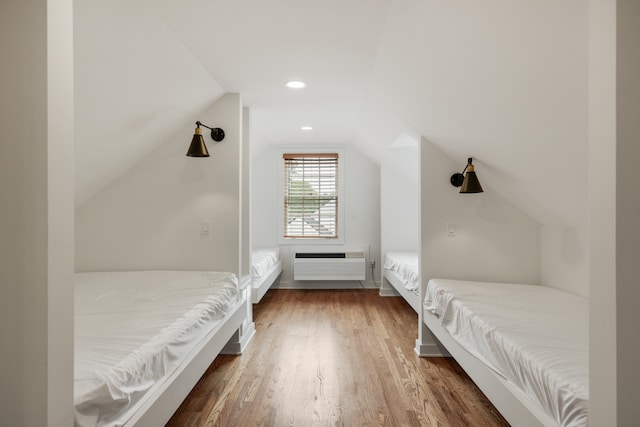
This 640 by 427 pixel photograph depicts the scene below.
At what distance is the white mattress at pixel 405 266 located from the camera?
3.93 m

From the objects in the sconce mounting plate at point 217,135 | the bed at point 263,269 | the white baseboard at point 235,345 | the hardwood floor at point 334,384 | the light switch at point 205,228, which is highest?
the sconce mounting plate at point 217,135

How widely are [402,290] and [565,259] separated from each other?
179cm

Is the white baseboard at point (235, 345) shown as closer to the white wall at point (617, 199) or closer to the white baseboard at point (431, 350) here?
the white baseboard at point (431, 350)

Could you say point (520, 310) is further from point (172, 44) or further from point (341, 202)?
point (341, 202)

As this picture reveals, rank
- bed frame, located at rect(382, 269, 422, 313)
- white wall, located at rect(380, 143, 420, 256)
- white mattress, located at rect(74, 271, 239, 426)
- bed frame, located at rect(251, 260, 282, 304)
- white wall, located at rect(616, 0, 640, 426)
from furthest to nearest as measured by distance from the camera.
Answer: white wall, located at rect(380, 143, 420, 256) → bed frame, located at rect(251, 260, 282, 304) → bed frame, located at rect(382, 269, 422, 313) → white mattress, located at rect(74, 271, 239, 426) → white wall, located at rect(616, 0, 640, 426)

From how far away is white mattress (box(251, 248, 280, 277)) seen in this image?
423cm

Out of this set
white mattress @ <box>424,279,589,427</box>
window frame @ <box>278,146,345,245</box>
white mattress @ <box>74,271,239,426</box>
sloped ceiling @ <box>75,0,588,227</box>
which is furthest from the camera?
window frame @ <box>278,146,345,245</box>

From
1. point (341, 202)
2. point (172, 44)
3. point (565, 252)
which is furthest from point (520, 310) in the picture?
point (341, 202)

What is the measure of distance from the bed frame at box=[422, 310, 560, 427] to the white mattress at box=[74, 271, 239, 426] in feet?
4.97

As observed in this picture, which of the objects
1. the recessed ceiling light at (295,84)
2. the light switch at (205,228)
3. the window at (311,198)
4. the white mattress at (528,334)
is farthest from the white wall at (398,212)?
the light switch at (205,228)

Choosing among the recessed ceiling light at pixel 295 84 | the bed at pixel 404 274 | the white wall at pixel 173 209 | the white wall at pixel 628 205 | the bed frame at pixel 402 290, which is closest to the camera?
the white wall at pixel 628 205

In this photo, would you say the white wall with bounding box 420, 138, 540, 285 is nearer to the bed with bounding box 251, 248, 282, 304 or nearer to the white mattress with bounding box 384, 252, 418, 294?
the white mattress with bounding box 384, 252, 418, 294

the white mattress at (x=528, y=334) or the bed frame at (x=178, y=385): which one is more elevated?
the white mattress at (x=528, y=334)

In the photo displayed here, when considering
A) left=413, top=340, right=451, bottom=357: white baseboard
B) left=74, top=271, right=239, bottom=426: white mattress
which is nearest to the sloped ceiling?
left=74, top=271, right=239, bottom=426: white mattress
